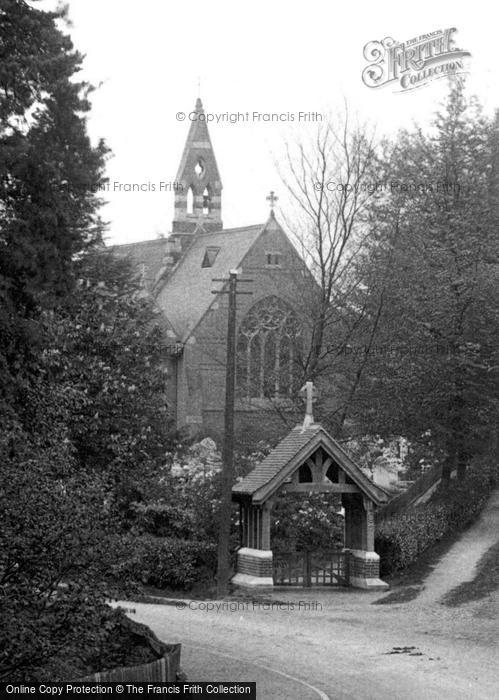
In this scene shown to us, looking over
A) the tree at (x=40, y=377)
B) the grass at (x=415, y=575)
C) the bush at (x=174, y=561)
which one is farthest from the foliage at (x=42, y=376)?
the grass at (x=415, y=575)

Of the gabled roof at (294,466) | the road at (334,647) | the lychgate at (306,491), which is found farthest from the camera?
the lychgate at (306,491)

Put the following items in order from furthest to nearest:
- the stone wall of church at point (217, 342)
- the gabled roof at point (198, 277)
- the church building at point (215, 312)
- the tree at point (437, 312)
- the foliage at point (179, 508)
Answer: the gabled roof at point (198, 277)
the stone wall of church at point (217, 342)
the church building at point (215, 312)
the tree at point (437, 312)
the foliage at point (179, 508)

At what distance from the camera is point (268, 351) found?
63531mm

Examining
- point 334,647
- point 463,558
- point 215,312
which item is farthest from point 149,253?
point 334,647

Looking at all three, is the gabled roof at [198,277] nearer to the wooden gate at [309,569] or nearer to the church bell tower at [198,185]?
the church bell tower at [198,185]

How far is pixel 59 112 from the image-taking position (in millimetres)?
16719

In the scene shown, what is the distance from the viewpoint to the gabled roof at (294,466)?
29234 mm

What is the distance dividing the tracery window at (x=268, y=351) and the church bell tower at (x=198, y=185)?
22.9 metres

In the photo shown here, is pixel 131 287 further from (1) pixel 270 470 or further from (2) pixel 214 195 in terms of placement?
(2) pixel 214 195

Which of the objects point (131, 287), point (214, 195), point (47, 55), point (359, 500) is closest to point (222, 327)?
point (131, 287)

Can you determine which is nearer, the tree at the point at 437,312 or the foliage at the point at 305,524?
the foliage at the point at 305,524

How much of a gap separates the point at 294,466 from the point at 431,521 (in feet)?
20.6

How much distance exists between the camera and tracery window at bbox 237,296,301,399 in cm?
4225

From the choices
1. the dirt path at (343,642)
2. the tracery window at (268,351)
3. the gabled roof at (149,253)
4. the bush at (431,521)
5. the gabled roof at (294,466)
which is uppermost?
the gabled roof at (149,253)
